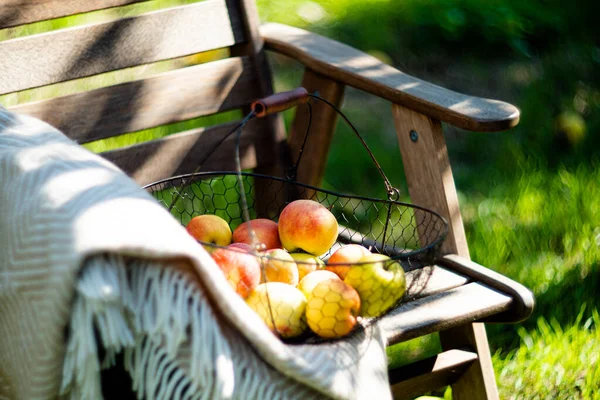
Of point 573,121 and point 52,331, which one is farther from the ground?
point 52,331

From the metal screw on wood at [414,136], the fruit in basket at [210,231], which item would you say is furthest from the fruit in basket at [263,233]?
the metal screw on wood at [414,136]

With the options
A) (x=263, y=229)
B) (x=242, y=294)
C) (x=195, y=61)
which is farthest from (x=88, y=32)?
(x=195, y=61)

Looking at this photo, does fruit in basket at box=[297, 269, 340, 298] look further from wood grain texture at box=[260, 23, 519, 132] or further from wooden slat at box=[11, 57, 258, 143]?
wooden slat at box=[11, 57, 258, 143]

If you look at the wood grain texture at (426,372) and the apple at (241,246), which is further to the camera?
the wood grain texture at (426,372)

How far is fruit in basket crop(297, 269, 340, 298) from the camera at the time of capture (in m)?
1.44

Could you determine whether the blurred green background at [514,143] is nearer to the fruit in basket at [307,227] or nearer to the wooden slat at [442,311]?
Answer: the wooden slat at [442,311]

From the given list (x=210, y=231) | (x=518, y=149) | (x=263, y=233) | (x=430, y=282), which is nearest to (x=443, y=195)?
(x=430, y=282)

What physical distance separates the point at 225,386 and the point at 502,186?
216 centimetres

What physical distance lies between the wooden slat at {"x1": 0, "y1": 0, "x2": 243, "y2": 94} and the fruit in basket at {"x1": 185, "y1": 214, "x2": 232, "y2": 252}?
0.64m

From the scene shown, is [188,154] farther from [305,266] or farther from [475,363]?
[475,363]

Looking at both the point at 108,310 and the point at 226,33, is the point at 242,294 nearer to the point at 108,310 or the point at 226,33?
the point at 108,310

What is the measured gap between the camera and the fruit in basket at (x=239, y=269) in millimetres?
1411

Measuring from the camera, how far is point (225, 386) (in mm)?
1163

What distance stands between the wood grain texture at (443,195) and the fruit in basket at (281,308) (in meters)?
0.52
